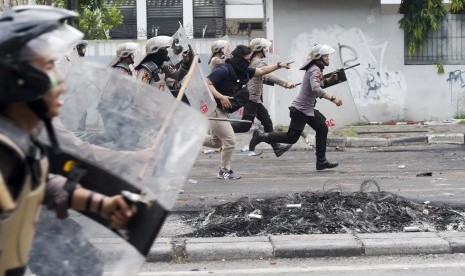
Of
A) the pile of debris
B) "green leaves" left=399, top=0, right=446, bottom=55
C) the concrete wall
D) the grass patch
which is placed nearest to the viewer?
the pile of debris

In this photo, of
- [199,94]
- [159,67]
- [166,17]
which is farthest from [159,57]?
[166,17]

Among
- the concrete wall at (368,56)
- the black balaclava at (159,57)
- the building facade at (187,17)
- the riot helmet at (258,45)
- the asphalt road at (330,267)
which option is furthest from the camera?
the building facade at (187,17)

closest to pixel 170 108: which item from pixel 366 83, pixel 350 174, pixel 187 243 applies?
pixel 187 243

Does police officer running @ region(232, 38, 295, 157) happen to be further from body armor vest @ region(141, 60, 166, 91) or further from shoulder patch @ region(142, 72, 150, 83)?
shoulder patch @ region(142, 72, 150, 83)

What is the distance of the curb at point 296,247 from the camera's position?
22.8ft

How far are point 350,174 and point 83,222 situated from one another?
8.92 meters

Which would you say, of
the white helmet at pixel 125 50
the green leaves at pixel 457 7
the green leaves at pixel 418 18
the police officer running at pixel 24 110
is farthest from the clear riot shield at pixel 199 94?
the green leaves at pixel 457 7

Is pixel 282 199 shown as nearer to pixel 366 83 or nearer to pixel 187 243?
pixel 187 243

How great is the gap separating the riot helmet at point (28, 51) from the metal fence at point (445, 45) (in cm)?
1668

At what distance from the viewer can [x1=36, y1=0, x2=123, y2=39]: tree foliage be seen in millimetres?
21656

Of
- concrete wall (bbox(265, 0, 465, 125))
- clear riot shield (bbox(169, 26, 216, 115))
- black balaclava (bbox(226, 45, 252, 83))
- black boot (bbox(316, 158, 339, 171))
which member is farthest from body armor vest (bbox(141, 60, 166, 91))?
concrete wall (bbox(265, 0, 465, 125))

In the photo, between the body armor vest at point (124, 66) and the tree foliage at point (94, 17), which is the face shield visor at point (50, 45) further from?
the tree foliage at point (94, 17)

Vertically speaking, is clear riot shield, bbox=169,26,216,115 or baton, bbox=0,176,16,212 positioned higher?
baton, bbox=0,176,16,212

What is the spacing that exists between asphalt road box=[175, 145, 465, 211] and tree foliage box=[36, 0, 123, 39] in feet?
27.1
